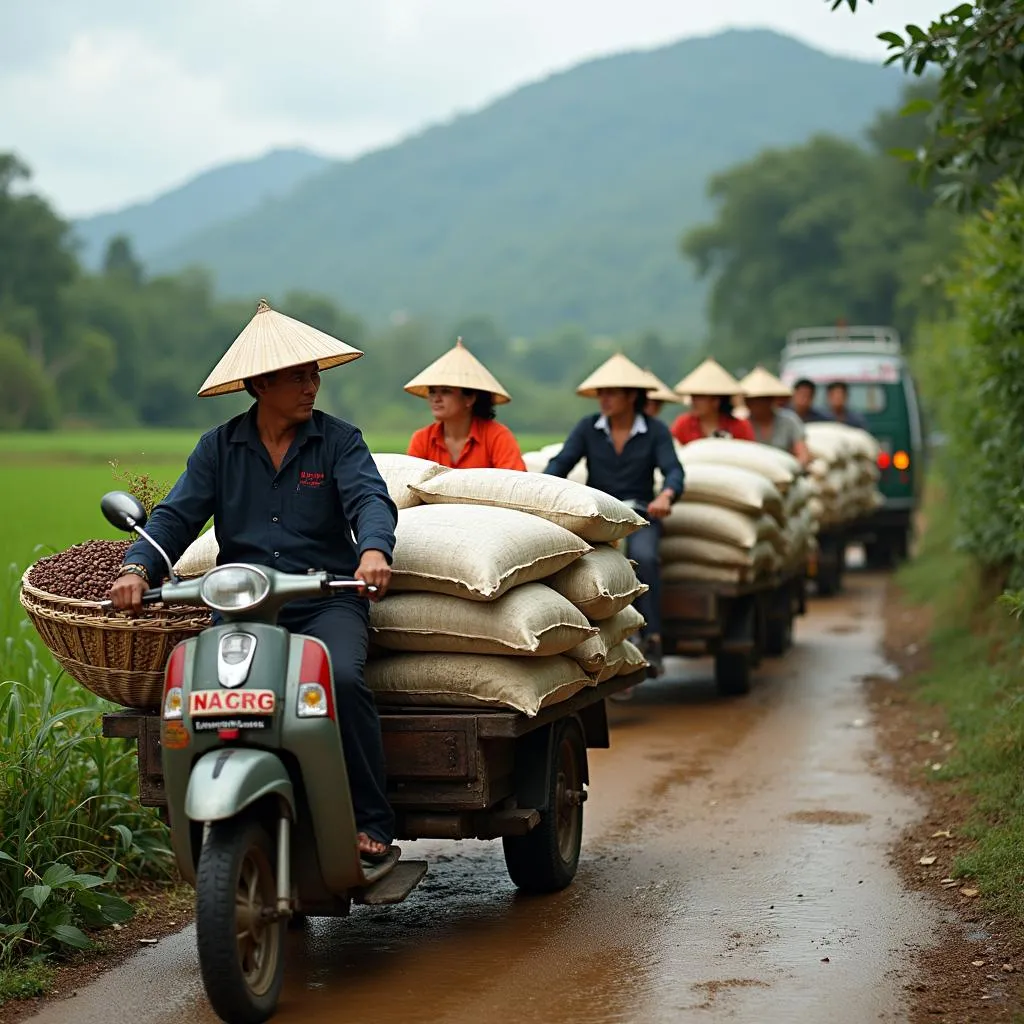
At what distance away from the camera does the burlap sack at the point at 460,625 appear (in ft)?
20.1

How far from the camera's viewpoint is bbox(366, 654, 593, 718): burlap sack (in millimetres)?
6082

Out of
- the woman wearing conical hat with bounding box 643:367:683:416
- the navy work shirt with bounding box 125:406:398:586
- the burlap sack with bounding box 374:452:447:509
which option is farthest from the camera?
the woman wearing conical hat with bounding box 643:367:683:416

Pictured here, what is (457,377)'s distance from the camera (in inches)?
352

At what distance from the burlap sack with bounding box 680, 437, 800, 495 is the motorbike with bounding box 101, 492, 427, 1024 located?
744 centimetres

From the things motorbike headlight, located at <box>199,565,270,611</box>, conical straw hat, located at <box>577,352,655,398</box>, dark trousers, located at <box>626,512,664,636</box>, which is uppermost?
conical straw hat, located at <box>577,352,655,398</box>

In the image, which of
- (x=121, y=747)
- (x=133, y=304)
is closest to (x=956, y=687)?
(x=121, y=747)

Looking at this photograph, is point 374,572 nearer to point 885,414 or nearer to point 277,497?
point 277,497

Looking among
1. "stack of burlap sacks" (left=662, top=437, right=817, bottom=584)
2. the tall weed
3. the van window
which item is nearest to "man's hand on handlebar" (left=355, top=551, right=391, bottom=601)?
the tall weed

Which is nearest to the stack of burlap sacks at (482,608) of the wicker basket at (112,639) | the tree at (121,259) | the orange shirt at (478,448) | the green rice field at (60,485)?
the wicker basket at (112,639)

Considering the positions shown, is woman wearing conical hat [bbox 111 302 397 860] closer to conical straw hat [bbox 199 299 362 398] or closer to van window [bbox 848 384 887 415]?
conical straw hat [bbox 199 299 362 398]

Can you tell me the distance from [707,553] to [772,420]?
4.34 metres

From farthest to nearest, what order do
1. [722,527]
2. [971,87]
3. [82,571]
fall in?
1. [722,527]
2. [971,87]
3. [82,571]

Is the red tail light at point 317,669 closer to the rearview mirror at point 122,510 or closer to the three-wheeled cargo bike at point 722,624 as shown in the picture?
the rearview mirror at point 122,510

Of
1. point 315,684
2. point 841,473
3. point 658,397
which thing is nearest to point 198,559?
point 315,684
